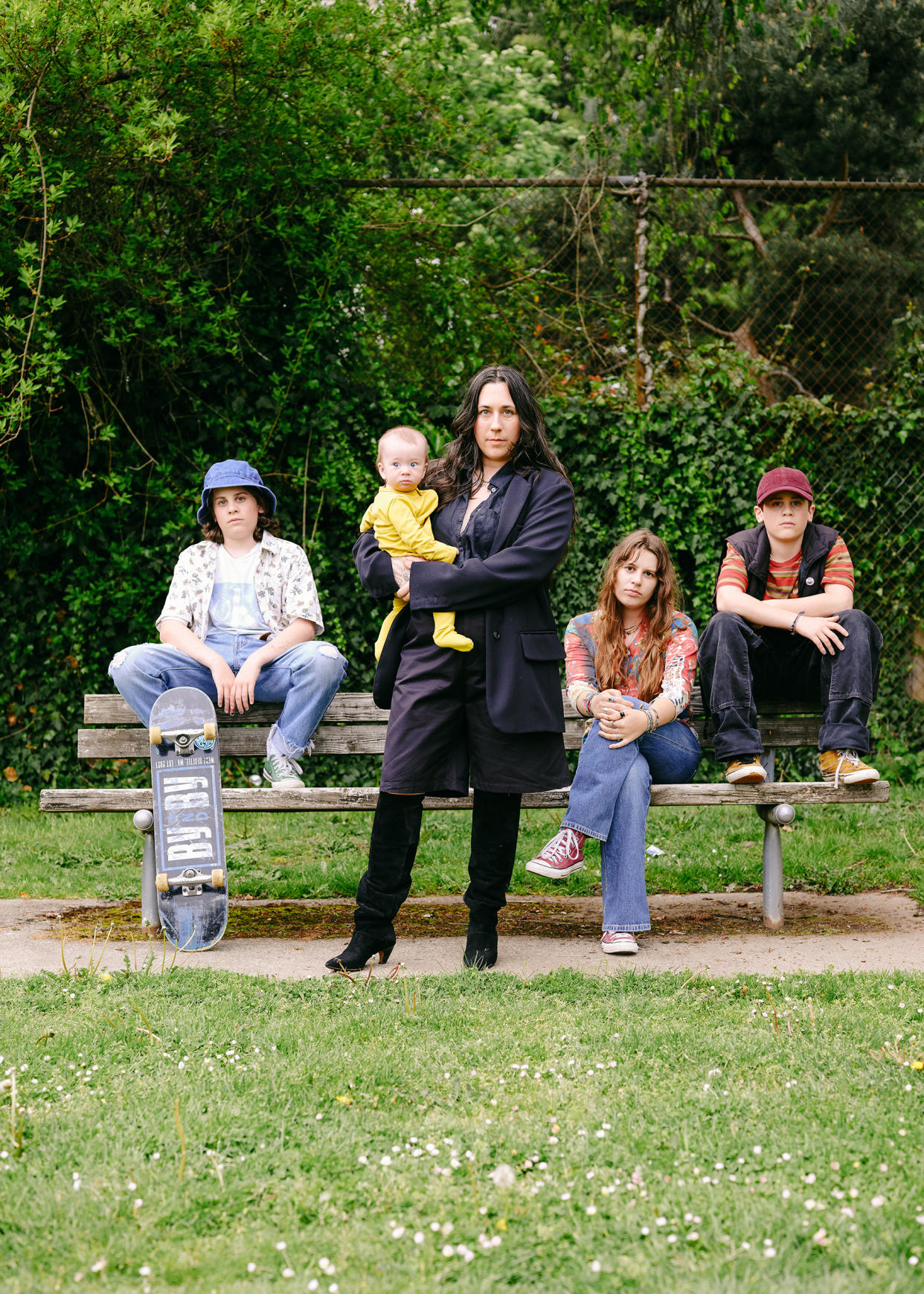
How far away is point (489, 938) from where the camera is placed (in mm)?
3707

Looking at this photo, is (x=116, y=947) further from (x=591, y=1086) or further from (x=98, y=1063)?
(x=591, y=1086)

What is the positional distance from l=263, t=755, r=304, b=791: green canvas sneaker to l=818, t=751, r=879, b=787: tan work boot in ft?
6.19

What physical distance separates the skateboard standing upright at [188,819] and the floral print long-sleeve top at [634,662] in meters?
1.30

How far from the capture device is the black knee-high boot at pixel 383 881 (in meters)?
3.61

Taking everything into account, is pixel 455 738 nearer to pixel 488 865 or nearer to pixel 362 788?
pixel 488 865

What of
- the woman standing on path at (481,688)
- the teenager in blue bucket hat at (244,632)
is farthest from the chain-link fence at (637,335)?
the woman standing on path at (481,688)

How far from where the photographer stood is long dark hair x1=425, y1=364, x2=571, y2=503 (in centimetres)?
382

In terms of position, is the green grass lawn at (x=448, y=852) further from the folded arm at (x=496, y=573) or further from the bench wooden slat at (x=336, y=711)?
the folded arm at (x=496, y=573)

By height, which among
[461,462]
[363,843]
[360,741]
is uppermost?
[461,462]

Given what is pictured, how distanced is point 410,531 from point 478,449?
427mm

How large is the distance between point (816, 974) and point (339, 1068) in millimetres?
1524

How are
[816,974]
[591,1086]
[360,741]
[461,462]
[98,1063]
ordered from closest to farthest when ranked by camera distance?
[591,1086]
[98,1063]
[816,974]
[461,462]
[360,741]

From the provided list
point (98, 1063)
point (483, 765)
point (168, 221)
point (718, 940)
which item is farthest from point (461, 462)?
point (168, 221)

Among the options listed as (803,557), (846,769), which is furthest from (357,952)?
(803,557)
